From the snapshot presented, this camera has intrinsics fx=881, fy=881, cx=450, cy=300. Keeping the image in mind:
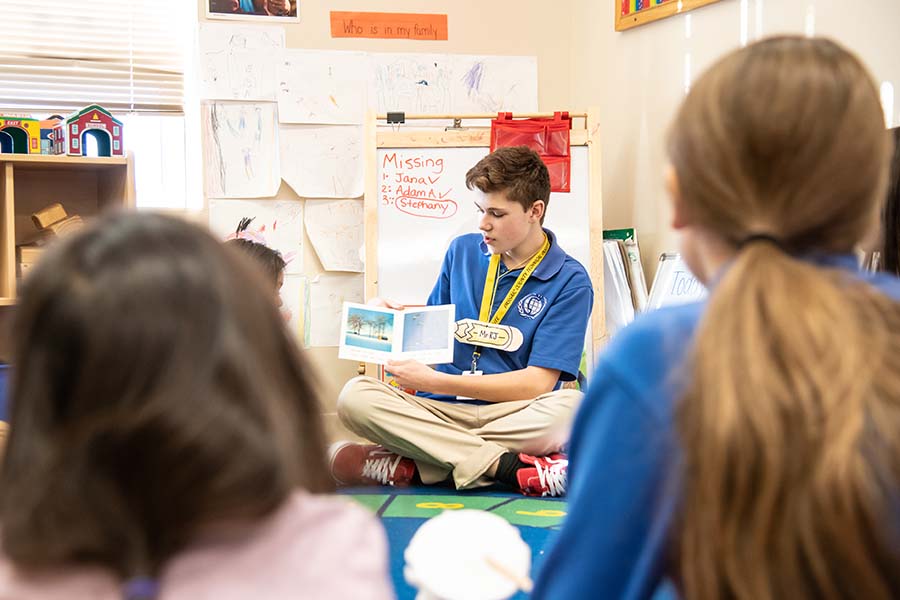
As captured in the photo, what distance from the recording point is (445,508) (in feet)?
7.08

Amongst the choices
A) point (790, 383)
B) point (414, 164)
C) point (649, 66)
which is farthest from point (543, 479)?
point (790, 383)

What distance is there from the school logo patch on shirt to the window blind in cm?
147

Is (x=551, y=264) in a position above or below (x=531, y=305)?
above

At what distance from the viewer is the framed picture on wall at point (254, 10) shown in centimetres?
307

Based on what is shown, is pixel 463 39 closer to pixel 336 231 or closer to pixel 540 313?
pixel 336 231

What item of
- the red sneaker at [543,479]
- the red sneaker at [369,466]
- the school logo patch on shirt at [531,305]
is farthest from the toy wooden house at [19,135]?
the red sneaker at [543,479]

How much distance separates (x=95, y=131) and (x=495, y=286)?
1.25 m

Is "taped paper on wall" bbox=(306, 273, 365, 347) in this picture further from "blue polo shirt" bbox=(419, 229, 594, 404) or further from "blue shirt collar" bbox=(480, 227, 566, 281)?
"blue shirt collar" bbox=(480, 227, 566, 281)

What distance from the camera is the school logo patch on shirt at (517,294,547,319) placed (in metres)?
2.50

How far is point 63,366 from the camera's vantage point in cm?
53

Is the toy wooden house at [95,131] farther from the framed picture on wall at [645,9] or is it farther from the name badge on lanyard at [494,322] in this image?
the framed picture on wall at [645,9]

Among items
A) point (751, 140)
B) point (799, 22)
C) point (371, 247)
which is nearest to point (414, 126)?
point (371, 247)

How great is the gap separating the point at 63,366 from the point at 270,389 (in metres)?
0.12

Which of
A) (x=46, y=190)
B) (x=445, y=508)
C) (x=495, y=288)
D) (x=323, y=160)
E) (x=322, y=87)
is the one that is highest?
(x=322, y=87)
